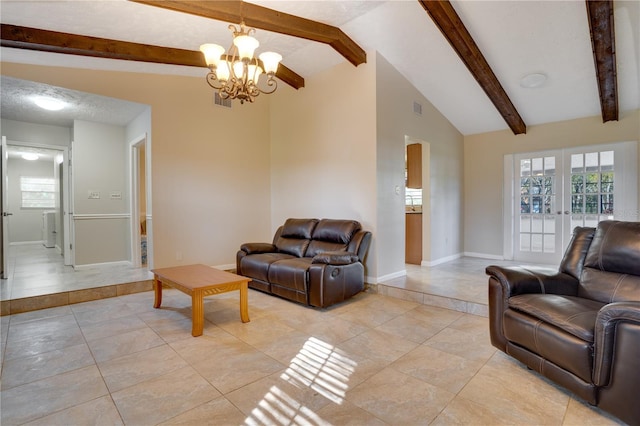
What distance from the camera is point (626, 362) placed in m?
1.51

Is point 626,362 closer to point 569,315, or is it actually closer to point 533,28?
point 569,315

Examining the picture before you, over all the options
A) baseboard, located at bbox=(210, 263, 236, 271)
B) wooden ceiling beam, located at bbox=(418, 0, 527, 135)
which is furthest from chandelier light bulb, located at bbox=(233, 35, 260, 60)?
baseboard, located at bbox=(210, 263, 236, 271)

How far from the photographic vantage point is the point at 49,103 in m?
4.43

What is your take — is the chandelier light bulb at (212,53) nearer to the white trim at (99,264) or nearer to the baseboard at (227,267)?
the baseboard at (227,267)

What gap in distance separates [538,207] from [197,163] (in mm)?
5874

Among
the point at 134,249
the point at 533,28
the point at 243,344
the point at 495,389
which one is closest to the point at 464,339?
the point at 495,389

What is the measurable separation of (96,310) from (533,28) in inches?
231

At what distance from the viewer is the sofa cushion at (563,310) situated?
5.73ft

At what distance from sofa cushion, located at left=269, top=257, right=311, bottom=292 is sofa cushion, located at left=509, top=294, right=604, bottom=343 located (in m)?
2.03

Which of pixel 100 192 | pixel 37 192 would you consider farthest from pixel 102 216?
pixel 37 192

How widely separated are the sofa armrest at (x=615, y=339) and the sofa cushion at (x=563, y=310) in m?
0.08

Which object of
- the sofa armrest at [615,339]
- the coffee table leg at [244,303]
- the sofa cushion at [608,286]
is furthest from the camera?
the coffee table leg at [244,303]

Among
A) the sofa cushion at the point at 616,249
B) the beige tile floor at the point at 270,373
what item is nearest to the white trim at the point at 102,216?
the beige tile floor at the point at 270,373

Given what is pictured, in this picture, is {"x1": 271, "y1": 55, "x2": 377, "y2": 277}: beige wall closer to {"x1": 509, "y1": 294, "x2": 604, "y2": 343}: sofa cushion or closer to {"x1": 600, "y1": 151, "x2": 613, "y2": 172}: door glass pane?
{"x1": 509, "y1": 294, "x2": 604, "y2": 343}: sofa cushion
